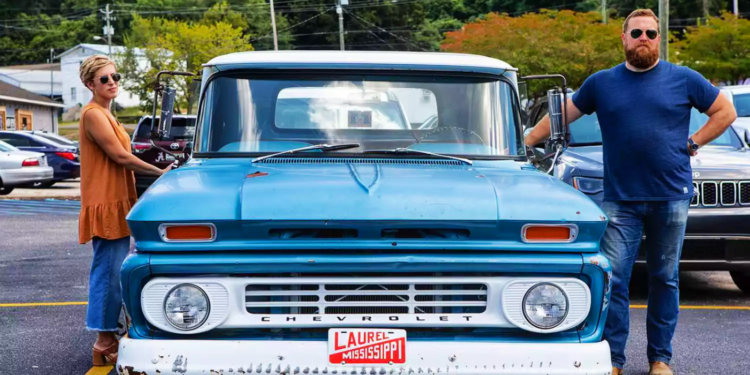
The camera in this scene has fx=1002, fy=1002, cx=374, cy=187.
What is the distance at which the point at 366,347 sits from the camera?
3914 mm

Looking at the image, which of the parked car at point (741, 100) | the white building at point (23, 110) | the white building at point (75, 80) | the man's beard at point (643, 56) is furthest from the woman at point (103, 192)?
the white building at point (75, 80)

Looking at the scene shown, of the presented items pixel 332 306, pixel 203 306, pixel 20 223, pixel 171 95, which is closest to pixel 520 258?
pixel 332 306

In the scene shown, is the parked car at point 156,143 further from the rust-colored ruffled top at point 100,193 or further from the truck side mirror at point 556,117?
the truck side mirror at point 556,117

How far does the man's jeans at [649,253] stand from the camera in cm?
561

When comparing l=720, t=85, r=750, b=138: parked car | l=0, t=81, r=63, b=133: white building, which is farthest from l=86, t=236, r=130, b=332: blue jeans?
l=0, t=81, r=63, b=133: white building

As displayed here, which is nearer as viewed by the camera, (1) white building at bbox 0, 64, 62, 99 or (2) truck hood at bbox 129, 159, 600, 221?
(2) truck hood at bbox 129, 159, 600, 221

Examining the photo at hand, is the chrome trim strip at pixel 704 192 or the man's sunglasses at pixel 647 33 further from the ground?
the man's sunglasses at pixel 647 33

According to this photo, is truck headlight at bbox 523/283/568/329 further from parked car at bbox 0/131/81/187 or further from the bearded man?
parked car at bbox 0/131/81/187

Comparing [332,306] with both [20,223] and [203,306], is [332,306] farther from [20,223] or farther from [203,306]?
[20,223]

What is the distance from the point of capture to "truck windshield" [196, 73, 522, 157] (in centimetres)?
525

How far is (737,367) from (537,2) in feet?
245

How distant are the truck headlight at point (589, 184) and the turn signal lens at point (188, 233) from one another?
475 cm

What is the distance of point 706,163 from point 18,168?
60.9 ft

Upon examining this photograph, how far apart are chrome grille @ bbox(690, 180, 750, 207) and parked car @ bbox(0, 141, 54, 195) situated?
18.6 metres
